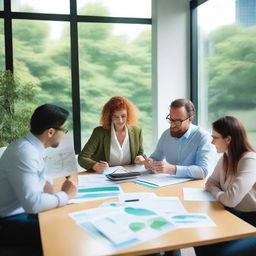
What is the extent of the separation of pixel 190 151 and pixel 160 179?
401mm

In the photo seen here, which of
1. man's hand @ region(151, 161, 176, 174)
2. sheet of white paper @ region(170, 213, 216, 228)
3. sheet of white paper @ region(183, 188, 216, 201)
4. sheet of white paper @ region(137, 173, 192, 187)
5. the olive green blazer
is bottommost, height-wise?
sheet of white paper @ region(170, 213, 216, 228)

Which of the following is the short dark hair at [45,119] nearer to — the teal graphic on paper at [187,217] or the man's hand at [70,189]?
the man's hand at [70,189]

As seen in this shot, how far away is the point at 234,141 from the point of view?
180cm

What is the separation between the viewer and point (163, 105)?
416 cm

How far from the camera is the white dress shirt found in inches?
108

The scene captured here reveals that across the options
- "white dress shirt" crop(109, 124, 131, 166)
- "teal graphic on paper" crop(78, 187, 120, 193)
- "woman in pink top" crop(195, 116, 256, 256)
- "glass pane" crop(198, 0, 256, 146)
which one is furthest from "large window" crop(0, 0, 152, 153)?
"woman in pink top" crop(195, 116, 256, 256)

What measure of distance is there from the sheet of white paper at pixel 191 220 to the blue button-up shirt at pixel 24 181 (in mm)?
609

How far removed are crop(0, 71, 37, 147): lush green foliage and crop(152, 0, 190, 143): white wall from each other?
163cm

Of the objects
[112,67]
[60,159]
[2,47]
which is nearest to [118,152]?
[60,159]

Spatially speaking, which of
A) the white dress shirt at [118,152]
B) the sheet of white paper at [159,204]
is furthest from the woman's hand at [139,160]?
the sheet of white paper at [159,204]

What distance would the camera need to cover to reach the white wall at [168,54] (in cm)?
409

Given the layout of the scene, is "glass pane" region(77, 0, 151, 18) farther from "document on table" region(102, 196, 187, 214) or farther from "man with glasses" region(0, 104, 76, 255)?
"document on table" region(102, 196, 187, 214)

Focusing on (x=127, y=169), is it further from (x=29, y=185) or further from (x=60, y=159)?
(x=29, y=185)

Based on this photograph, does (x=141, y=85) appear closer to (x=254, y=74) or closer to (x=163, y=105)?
(x=163, y=105)
